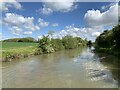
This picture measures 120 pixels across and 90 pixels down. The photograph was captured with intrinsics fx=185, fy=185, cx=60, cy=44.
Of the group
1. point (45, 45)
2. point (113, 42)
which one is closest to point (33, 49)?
point (45, 45)

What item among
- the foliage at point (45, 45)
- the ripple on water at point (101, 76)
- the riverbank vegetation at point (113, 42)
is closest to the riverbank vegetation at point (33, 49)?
the foliage at point (45, 45)

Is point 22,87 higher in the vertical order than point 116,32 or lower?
lower

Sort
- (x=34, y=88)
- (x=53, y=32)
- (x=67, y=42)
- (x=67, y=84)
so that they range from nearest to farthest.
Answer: (x=34, y=88) → (x=67, y=84) → (x=53, y=32) → (x=67, y=42)

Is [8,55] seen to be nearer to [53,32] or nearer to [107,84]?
[107,84]

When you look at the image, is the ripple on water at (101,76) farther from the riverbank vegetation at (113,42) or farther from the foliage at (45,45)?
the foliage at (45,45)

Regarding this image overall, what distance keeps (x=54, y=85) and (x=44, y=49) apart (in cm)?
3800

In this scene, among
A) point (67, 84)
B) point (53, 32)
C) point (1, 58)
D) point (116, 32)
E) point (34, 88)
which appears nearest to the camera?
point (34, 88)

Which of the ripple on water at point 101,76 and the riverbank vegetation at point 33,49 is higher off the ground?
the riverbank vegetation at point 33,49

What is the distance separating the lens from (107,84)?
1456 cm

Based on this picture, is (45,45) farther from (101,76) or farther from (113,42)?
(101,76)

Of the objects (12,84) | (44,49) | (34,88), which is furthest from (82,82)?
(44,49)

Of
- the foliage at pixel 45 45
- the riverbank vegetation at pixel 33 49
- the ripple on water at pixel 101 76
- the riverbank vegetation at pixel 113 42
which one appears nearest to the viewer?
the ripple on water at pixel 101 76

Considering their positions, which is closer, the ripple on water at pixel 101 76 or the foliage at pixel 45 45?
the ripple on water at pixel 101 76

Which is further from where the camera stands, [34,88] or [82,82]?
[82,82]
